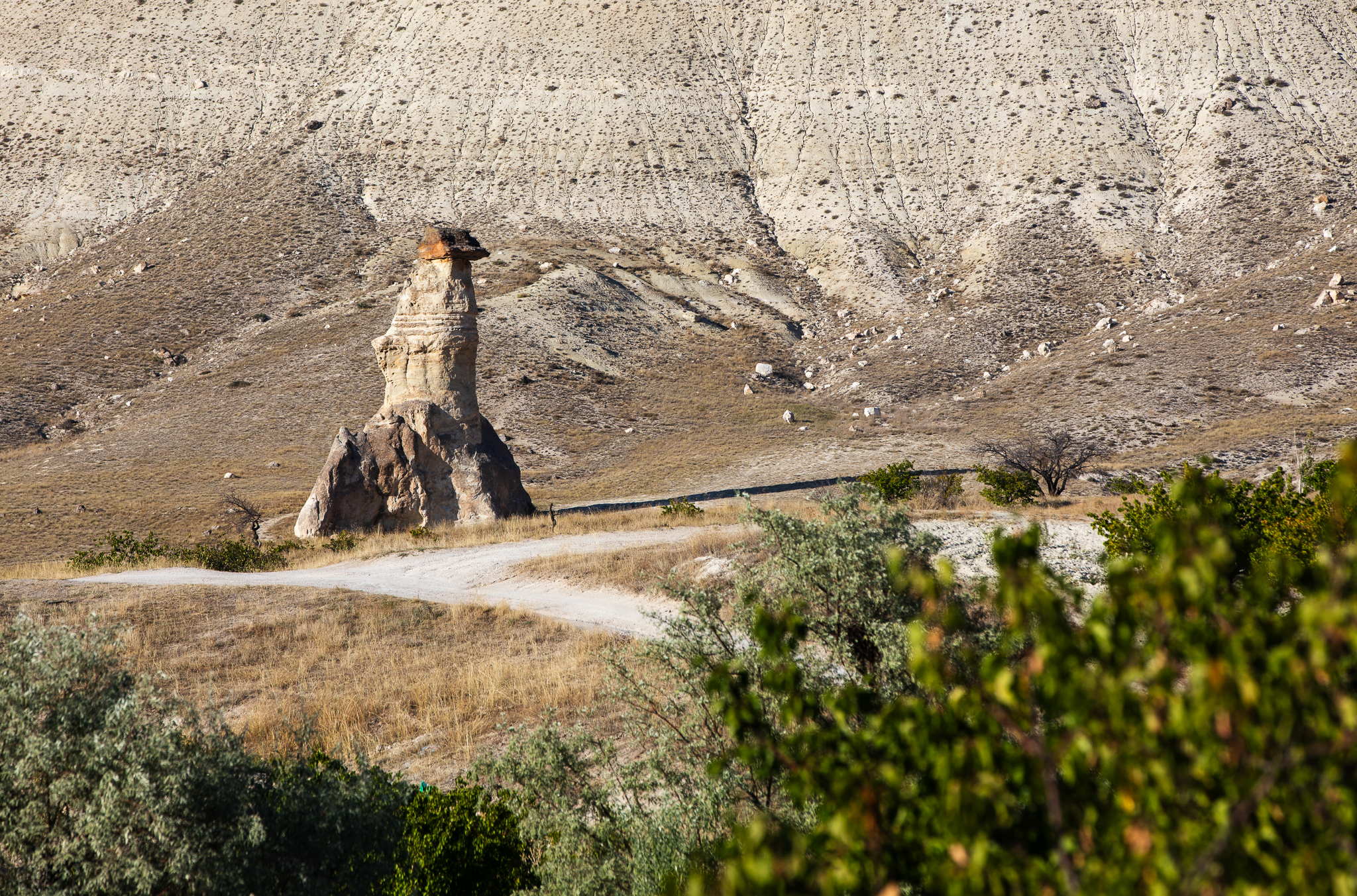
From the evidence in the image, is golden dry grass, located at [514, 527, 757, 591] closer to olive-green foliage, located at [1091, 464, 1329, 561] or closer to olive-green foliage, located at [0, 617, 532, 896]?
Result: olive-green foliage, located at [1091, 464, 1329, 561]

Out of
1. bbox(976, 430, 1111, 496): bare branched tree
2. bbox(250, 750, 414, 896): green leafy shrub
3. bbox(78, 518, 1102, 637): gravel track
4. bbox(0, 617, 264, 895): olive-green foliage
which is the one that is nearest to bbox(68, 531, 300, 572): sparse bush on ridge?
bbox(78, 518, 1102, 637): gravel track

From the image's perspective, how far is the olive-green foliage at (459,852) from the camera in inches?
207

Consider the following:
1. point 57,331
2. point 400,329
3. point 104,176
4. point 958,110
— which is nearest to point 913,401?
point 400,329

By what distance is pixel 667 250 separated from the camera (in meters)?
56.3

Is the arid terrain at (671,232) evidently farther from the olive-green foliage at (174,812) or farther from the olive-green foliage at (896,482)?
the olive-green foliage at (174,812)

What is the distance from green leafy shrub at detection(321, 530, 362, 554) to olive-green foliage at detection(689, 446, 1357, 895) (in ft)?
64.4

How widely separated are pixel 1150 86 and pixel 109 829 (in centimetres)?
6891

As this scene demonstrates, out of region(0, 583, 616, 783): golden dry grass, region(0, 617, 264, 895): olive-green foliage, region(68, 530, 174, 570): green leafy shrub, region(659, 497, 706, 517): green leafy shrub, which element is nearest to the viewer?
region(0, 617, 264, 895): olive-green foliage

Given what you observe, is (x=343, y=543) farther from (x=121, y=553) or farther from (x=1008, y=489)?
(x=1008, y=489)

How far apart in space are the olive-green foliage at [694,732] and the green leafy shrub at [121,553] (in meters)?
16.1

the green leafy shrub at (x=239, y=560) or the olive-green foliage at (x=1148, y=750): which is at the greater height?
the olive-green foliage at (x=1148, y=750)

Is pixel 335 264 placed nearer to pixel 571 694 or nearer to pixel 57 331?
pixel 57 331

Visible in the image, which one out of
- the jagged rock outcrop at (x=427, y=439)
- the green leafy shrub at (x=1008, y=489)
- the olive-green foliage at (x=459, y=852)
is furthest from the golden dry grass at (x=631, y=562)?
the olive-green foliage at (x=459, y=852)

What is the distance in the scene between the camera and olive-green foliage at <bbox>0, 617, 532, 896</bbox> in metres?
4.64
